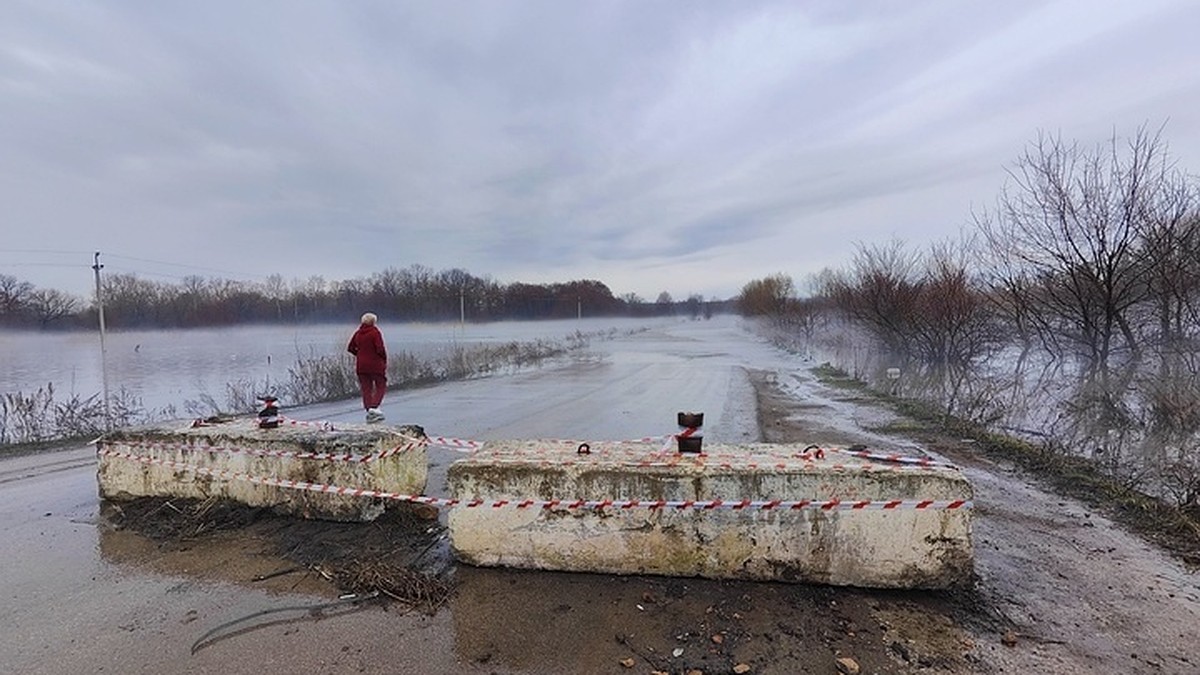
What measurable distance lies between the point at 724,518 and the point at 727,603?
57cm

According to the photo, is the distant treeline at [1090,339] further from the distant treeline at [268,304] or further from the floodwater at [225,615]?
the distant treeline at [268,304]

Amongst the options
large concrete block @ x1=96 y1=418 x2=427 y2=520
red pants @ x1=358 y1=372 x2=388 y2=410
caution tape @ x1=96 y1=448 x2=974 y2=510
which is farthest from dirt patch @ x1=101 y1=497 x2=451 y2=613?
red pants @ x1=358 y1=372 x2=388 y2=410

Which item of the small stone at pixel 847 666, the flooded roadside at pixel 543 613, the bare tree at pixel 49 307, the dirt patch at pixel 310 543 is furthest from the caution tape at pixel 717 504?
the bare tree at pixel 49 307

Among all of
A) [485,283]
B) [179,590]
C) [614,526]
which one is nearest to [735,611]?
[614,526]

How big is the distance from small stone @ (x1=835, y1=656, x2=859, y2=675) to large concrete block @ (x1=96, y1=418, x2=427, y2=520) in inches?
157

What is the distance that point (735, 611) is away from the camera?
394 cm

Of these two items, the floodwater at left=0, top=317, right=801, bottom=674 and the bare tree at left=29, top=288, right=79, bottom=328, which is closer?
the floodwater at left=0, top=317, right=801, bottom=674

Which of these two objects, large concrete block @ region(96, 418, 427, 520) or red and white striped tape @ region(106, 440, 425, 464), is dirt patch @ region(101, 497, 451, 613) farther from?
red and white striped tape @ region(106, 440, 425, 464)

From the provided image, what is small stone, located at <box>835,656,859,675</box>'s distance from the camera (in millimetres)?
3279

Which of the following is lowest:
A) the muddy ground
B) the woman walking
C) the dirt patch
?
the muddy ground

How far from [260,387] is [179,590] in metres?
15.8

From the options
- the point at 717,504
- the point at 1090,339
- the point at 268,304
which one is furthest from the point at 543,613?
the point at 268,304

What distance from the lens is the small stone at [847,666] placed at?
3.28 metres

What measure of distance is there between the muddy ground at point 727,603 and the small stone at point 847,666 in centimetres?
2
